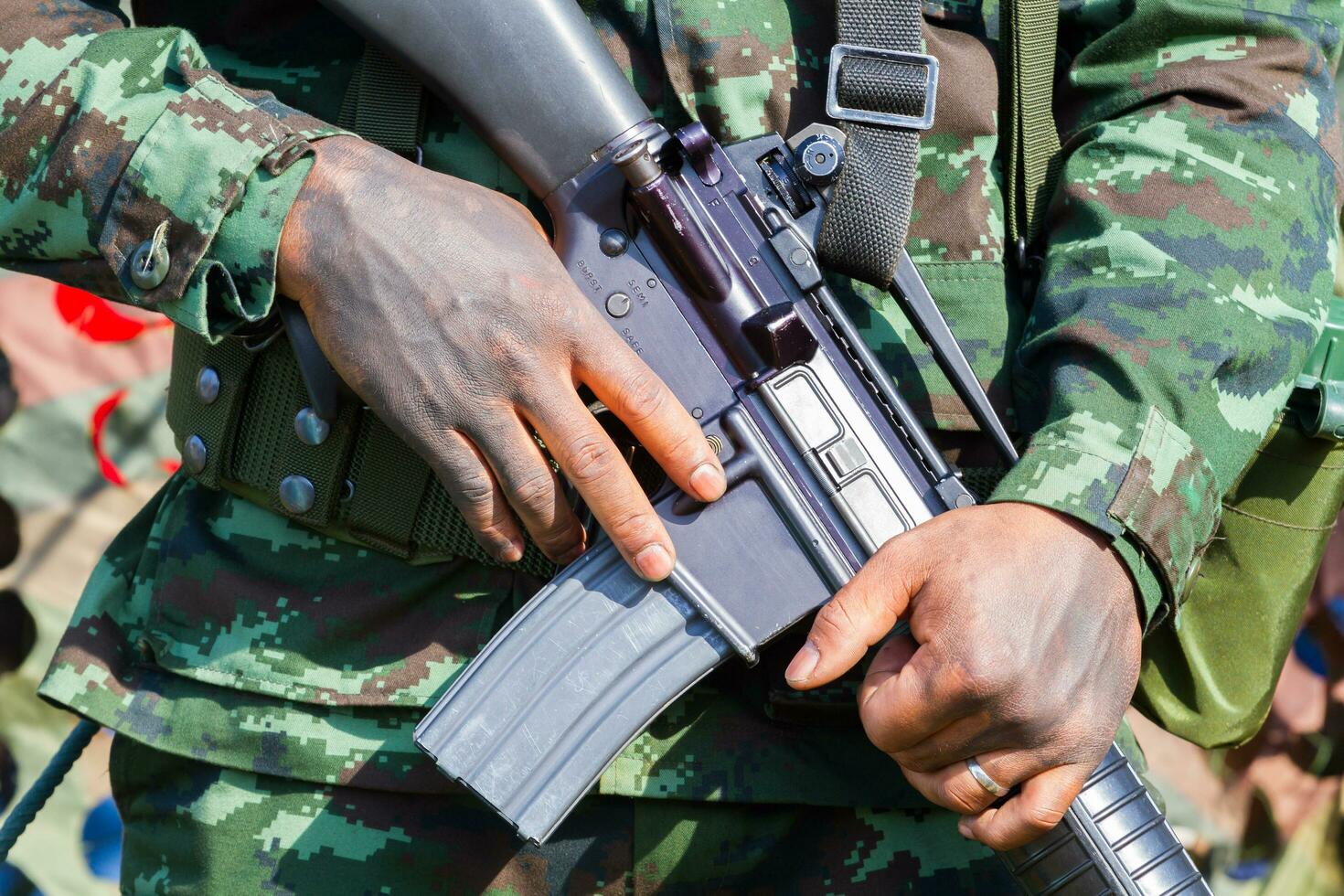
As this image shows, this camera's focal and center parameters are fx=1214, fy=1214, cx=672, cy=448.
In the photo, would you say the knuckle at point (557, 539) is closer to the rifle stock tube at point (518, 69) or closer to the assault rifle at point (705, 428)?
the assault rifle at point (705, 428)

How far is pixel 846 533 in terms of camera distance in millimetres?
1384

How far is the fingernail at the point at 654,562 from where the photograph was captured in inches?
51.4

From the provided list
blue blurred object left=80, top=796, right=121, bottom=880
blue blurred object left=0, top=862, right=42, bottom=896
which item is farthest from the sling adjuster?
blue blurred object left=0, top=862, right=42, bottom=896

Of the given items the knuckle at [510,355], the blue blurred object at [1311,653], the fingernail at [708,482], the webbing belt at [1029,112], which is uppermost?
the knuckle at [510,355]

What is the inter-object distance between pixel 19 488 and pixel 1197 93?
3.04 meters

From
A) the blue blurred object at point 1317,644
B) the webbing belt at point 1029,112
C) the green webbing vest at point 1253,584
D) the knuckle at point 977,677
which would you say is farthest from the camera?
the blue blurred object at point 1317,644

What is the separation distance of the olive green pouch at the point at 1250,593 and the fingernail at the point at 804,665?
2.16 ft

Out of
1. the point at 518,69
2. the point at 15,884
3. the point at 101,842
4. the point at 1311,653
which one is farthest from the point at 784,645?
the point at 15,884

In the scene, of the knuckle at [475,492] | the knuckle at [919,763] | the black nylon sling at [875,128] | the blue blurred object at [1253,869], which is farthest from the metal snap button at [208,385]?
the blue blurred object at [1253,869]

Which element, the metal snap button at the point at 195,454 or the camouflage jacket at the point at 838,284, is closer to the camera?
the camouflage jacket at the point at 838,284

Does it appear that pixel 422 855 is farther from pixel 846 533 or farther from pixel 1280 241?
pixel 1280 241

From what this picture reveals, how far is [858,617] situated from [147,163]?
2.77 feet

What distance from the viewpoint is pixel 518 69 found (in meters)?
1.31

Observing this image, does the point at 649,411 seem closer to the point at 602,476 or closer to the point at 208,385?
the point at 602,476
